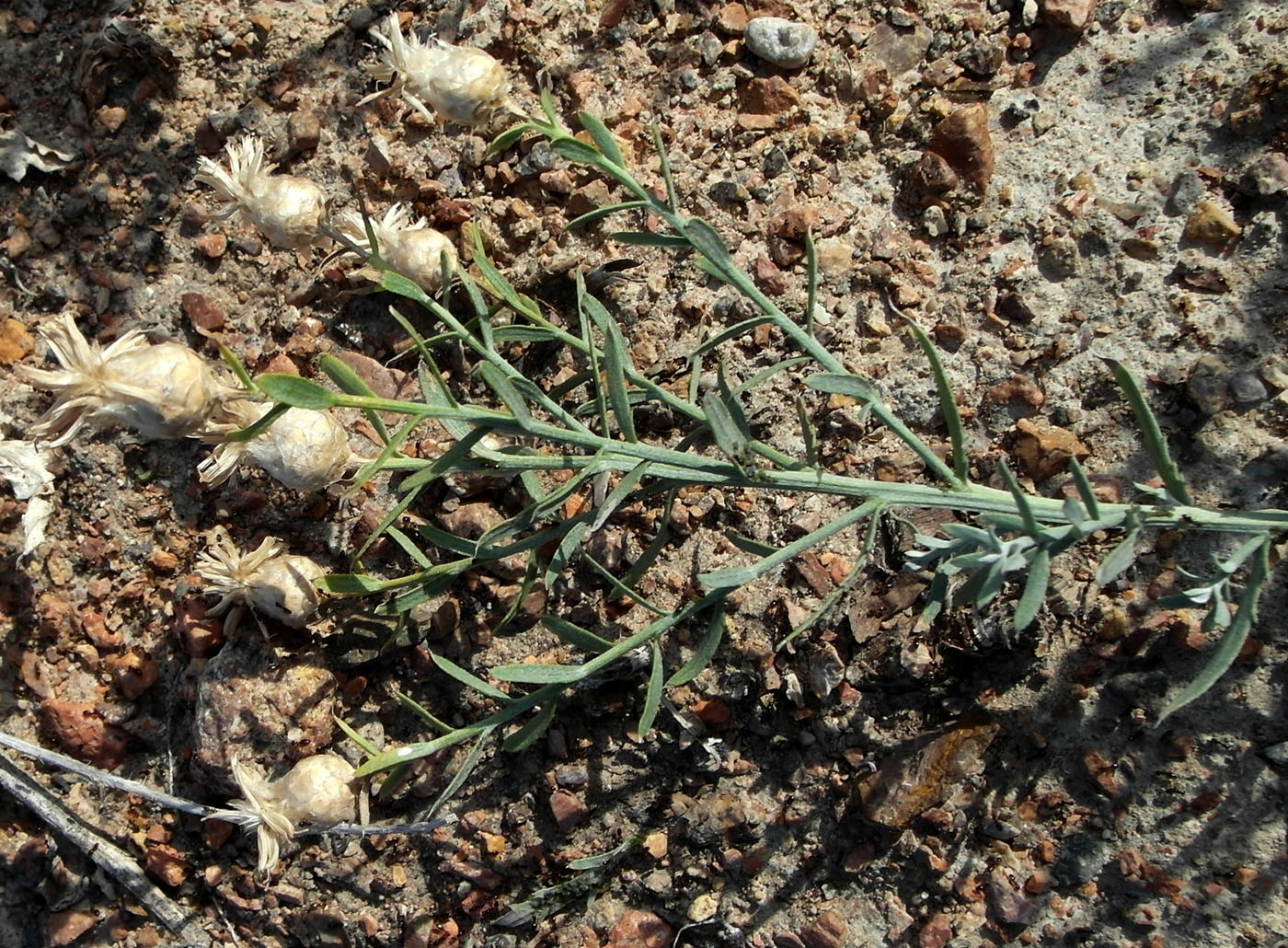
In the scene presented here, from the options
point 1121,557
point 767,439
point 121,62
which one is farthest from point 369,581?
point 121,62

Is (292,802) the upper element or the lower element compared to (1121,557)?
lower

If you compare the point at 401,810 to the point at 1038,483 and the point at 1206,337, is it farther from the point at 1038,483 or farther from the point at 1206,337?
the point at 1206,337

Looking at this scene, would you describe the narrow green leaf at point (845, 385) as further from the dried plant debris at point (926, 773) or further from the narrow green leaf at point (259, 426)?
the narrow green leaf at point (259, 426)

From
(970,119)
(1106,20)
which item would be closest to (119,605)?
(970,119)

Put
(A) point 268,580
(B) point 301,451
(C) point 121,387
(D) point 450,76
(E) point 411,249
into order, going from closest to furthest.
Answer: (C) point 121,387, (D) point 450,76, (B) point 301,451, (A) point 268,580, (E) point 411,249

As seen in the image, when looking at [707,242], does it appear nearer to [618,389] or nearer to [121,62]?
[618,389]
